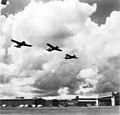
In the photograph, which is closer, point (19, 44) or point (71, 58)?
point (19, 44)

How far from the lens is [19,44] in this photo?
44.7 m

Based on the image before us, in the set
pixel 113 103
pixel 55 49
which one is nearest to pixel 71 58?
pixel 55 49

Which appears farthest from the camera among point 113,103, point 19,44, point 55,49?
point 113,103

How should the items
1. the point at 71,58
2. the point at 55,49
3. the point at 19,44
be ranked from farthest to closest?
1. the point at 71,58
2. the point at 55,49
3. the point at 19,44

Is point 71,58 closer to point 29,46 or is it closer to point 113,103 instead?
point 29,46

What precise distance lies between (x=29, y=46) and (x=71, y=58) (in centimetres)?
950

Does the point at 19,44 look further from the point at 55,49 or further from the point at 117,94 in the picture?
the point at 117,94

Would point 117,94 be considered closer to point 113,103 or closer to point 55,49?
point 113,103

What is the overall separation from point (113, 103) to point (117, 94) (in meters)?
6.54

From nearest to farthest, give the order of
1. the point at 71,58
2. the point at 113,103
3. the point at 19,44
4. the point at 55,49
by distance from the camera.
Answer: the point at 19,44 → the point at 55,49 → the point at 71,58 → the point at 113,103

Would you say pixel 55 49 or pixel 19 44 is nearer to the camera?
pixel 19 44

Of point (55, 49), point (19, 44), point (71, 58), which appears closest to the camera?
point (19, 44)

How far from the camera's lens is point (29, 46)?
4488cm

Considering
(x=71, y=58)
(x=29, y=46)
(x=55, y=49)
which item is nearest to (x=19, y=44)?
(x=29, y=46)
